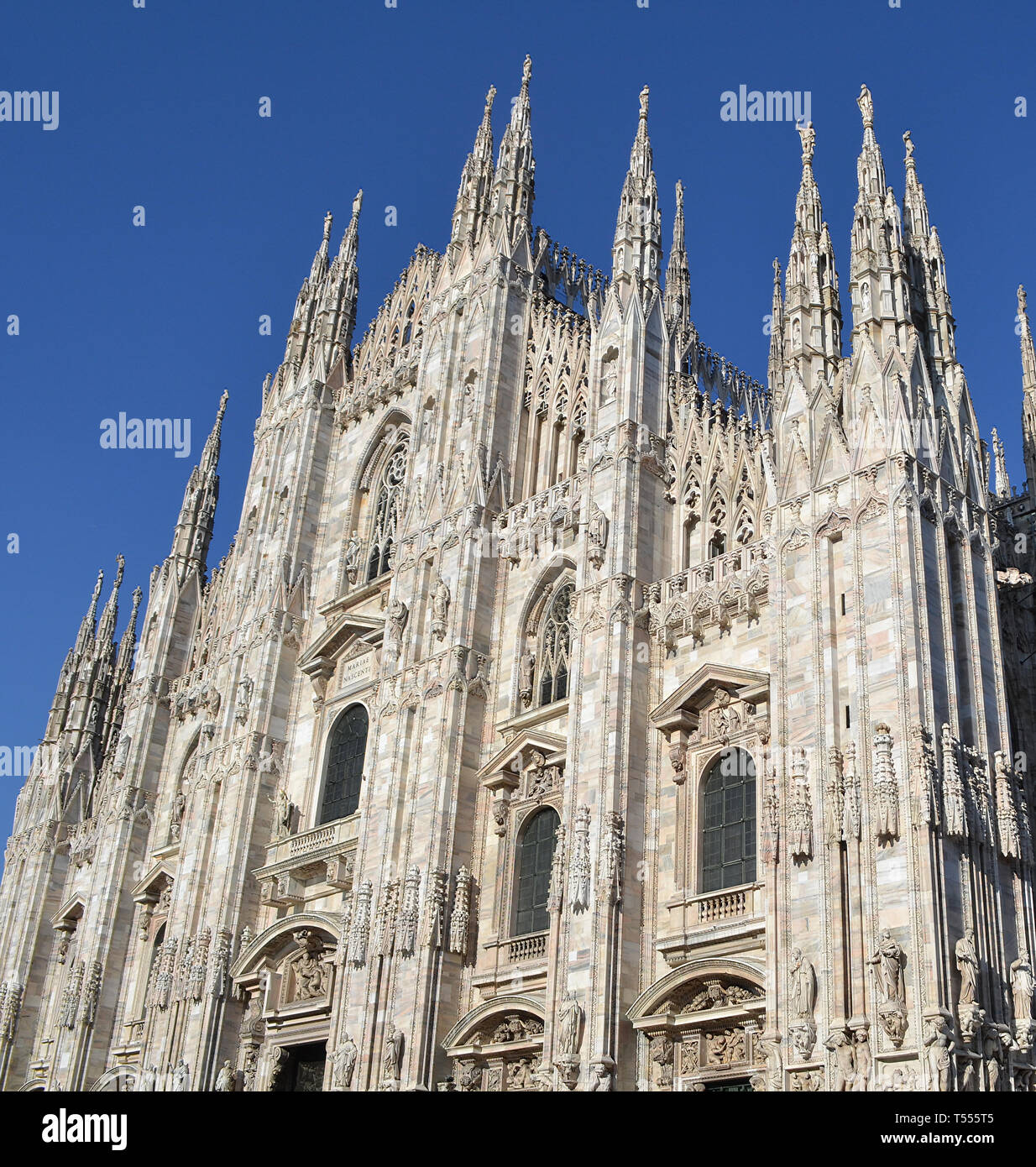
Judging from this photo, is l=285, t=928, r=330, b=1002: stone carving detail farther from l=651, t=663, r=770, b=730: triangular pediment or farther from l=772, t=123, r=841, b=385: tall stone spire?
l=772, t=123, r=841, b=385: tall stone spire

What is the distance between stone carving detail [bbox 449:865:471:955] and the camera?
25859 millimetres

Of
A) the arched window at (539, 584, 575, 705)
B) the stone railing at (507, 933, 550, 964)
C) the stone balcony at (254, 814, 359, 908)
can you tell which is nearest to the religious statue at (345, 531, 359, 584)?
the stone balcony at (254, 814, 359, 908)

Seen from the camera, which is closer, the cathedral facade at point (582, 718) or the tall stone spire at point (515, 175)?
the cathedral facade at point (582, 718)

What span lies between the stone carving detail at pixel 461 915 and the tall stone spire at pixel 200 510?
775 inches

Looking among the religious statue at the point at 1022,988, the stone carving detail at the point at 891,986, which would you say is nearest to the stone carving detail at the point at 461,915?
the stone carving detail at the point at 891,986

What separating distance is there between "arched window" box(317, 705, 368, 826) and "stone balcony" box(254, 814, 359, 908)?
28.4 inches

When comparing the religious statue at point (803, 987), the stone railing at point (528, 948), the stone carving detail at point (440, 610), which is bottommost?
the religious statue at point (803, 987)

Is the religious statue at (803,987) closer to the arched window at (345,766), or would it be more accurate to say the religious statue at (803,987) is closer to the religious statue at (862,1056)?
the religious statue at (862,1056)

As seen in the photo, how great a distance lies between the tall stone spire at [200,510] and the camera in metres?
43.1

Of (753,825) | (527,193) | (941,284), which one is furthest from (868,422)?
(527,193)

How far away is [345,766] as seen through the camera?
32.2m

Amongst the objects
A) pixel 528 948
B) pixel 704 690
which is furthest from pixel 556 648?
pixel 528 948
